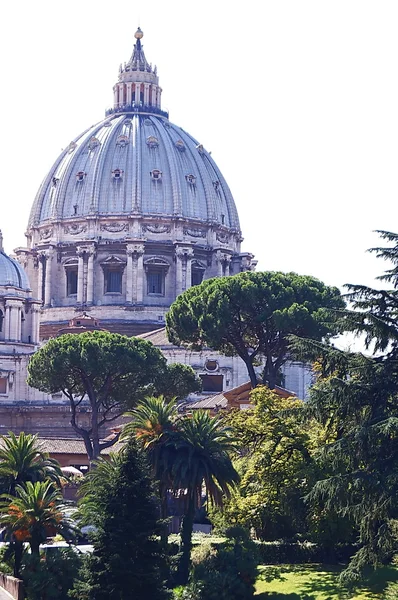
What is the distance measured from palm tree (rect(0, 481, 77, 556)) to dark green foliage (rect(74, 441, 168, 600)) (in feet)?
8.11

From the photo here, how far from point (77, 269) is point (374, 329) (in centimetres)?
9554

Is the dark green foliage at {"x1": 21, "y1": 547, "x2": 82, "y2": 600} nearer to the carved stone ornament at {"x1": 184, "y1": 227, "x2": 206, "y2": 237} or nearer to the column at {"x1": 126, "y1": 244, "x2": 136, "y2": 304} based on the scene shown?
the column at {"x1": 126, "y1": 244, "x2": 136, "y2": 304}

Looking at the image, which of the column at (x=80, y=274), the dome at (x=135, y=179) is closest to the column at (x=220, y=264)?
the dome at (x=135, y=179)

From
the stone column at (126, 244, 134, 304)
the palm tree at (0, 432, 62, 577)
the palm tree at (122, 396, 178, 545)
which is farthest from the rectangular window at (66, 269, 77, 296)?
the palm tree at (122, 396, 178, 545)

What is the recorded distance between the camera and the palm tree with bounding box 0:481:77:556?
45125 millimetres

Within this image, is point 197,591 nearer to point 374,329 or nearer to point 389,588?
point 389,588

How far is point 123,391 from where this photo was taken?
81.4 m

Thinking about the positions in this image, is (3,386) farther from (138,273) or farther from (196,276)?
(196,276)

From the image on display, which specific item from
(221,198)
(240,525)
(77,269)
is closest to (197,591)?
(240,525)

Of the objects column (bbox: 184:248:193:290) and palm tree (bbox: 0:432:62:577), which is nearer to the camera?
palm tree (bbox: 0:432:62:577)

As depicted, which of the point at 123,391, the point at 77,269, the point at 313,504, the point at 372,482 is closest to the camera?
the point at 372,482

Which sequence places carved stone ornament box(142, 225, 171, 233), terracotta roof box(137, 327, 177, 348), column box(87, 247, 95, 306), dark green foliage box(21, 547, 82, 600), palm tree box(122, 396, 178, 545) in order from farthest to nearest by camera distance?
1. carved stone ornament box(142, 225, 171, 233)
2. column box(87, 247, 95, 306)
3. terracotta roof box(137, 327, 177, 348)
4. palm tree box(122, 396, 178, 545)
5. dark green foliage box(21, 547, 82, 600)

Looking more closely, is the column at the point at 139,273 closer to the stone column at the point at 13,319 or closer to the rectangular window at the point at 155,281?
the rectangular window at the point at 155,281

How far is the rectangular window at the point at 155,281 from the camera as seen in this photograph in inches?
5172
